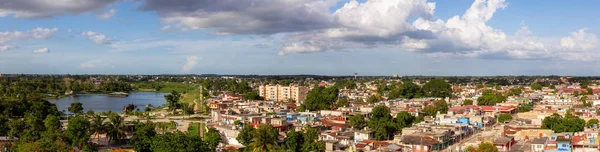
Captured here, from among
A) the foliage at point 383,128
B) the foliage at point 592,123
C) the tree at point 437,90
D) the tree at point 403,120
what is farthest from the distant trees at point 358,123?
the tree at point 437,90

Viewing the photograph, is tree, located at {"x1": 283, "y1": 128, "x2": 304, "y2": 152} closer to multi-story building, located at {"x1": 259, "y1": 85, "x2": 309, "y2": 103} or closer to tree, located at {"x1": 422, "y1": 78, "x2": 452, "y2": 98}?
multi-story building, located at {"x1": 259, "y1": 85, "x2": 309, "y2": 103}

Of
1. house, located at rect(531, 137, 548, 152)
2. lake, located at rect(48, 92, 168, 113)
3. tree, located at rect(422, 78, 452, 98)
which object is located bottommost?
lake, located at rect(48, 92, 168, 113)

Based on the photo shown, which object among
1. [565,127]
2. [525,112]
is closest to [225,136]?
[565,127]

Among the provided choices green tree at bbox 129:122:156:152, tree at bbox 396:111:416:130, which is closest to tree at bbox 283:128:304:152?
green tree at bbox 129:122:156:152

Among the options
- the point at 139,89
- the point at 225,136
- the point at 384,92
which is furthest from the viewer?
the point at 139,89

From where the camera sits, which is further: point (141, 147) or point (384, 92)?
point (384, 92)

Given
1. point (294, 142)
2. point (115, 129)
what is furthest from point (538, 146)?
point (115, 129)

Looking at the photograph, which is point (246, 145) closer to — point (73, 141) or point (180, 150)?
point (180, 150)

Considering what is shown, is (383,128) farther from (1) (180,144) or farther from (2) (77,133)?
(2) (77,133)

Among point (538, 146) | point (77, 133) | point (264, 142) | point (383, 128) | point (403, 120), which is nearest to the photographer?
point (264, 142)
